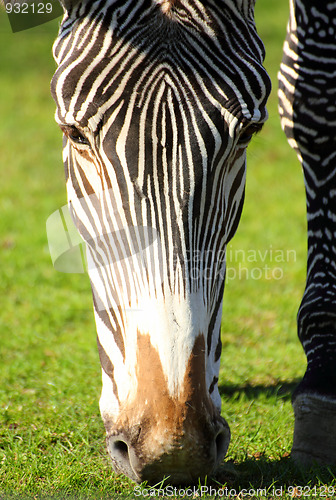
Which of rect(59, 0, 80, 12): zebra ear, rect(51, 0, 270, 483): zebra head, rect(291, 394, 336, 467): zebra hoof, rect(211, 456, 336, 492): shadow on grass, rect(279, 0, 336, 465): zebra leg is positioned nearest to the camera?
rect(51, 0, 270, 483): zebra head

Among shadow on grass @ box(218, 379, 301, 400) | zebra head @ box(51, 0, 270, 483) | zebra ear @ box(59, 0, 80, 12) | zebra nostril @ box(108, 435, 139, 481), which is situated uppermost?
zebra ear @ box(59, 0, 80, 12)

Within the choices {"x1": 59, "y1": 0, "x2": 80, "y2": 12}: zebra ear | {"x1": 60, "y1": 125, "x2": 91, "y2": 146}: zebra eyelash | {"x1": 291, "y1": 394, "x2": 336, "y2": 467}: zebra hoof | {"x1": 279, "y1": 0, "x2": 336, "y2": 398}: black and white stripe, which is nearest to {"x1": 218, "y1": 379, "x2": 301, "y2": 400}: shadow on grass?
{"x1": 279, "y1": 0, "x2": 336, "y2": 398}: black and white stripe

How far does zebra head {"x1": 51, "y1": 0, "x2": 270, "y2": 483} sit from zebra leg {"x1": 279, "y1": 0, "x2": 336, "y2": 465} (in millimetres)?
1084

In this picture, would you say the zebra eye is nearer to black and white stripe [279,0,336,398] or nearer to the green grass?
the green grass

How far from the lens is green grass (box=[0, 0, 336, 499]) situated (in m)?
3.11

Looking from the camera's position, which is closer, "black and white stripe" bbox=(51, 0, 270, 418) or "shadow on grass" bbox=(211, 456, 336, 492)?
"black and white stripe" bbox=(51, 0, 270, 418)

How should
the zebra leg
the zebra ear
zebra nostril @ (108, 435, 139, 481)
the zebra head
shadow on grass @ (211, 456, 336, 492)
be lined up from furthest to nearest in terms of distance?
1. the zebra leg
2. shadow on grass @ (211, 456, 336, 492)
3. the zebra ear
4. zebra nostril @ (108, 435, 139, 481)
5. the zebra head

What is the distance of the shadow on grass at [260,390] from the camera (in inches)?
161

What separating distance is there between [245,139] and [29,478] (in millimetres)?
1908

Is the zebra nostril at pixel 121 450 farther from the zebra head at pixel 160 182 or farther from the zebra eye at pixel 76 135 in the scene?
the zebra eye at pixel 76 135

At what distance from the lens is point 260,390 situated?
13.7 ft

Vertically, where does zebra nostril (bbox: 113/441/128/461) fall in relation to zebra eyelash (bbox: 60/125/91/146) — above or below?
below

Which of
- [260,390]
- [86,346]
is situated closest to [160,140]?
[260,390]

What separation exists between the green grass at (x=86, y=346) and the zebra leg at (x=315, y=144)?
323 millimetres
